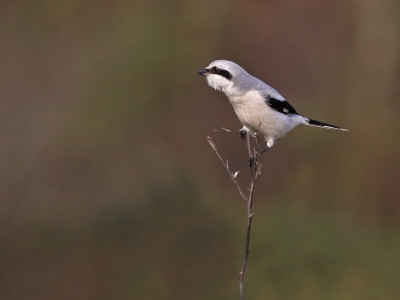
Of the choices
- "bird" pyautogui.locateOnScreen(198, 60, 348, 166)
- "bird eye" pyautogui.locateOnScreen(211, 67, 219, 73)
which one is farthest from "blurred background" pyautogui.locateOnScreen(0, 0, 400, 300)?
"bird eye" pyautogui.locateOnScreen(211, 67, 219, 73)

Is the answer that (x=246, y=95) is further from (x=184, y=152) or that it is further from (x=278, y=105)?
(x=184, y=152)

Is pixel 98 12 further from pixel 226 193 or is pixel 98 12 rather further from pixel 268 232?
pixel 268 232

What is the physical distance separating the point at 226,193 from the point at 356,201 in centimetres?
157

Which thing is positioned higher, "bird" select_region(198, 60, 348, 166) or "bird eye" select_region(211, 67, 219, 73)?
"bird eye" select_region(211, 67, 219, 73)

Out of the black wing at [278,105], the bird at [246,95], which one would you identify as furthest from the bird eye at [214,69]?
the black wing at [278,105]

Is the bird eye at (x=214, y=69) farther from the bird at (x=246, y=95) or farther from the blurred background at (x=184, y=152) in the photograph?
the blurred background at (x=184, y=152)

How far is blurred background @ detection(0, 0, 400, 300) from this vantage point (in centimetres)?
663

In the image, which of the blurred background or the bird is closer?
the bird

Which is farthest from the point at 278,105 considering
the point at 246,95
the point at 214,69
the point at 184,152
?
the point at 184,152

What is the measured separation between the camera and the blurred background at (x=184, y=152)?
6633 millimetres

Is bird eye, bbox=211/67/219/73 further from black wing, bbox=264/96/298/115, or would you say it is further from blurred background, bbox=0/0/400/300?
blurred background, bbox=0/0/400/300

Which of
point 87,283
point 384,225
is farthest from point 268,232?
point 87,283

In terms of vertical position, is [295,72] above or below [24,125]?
above

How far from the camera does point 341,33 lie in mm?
8422
